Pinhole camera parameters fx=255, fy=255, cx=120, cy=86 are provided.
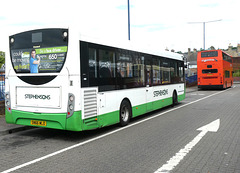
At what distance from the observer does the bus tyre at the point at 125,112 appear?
8344 millimetres

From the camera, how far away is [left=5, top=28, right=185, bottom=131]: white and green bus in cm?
632

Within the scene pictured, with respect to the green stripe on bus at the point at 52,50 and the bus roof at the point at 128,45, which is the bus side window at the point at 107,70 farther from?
the green stripe on bus at the point at 52,50

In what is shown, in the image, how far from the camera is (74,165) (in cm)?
473

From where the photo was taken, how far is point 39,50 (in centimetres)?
671

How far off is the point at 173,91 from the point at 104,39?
7.02 m

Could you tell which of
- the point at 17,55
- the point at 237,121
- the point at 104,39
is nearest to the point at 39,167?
the point at 17,55

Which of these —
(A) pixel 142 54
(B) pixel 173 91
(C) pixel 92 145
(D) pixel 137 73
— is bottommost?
(C) pixel 92 145

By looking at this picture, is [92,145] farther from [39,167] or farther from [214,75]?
[214,75]

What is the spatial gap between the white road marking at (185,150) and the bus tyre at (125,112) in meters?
2.37

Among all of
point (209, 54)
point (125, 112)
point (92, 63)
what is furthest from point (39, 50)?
point (209, 54)

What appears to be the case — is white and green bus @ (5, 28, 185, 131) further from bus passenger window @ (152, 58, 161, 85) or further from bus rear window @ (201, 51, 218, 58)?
bus rear window @ (201, 51, 218, 58)

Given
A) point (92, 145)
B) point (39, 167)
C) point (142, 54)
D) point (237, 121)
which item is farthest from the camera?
point (142, 54)

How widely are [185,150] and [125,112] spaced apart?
3301mm

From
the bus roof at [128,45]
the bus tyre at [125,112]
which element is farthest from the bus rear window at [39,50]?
the bus tyre at [125,112]
